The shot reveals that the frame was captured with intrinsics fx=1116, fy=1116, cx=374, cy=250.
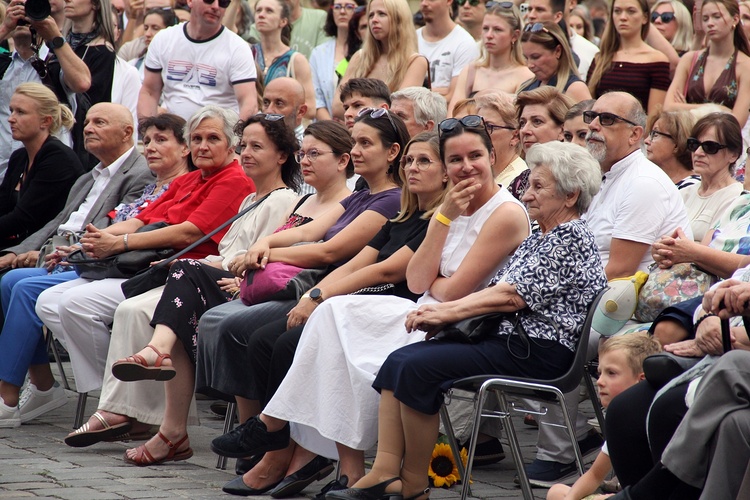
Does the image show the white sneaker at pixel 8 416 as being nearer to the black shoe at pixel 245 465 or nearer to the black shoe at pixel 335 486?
the black shoe at pixel 245 465

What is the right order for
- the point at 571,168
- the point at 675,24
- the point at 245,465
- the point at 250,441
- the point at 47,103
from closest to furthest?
the point at 571,168 < the point at 250,441 < the point at 245,465 < the point at 47,103 < the point at 675,24

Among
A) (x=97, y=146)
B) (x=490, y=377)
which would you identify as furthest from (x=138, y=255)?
(x=490, y=377)

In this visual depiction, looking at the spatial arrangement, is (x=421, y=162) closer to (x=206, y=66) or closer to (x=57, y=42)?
(x=206, y=66)

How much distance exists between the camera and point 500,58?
25.7 ft

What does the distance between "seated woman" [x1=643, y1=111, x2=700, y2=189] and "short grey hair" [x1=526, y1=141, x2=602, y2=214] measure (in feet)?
3.64

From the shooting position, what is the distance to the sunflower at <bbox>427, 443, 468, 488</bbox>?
5.33 m

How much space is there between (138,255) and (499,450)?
2.49 m

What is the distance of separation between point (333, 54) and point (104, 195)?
8.74 ft

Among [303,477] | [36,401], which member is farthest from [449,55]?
[303,477]

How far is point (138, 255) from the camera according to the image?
266 inches

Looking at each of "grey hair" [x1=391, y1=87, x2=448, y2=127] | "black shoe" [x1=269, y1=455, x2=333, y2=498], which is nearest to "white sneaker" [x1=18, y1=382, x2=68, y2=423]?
"black shoe" [x1=269, y1=455, x2=333, y2=498]

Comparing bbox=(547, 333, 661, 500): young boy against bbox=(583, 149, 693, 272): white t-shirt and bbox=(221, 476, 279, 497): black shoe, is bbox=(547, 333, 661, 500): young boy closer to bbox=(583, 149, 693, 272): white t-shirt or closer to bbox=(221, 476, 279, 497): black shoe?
bbox=(583, 149, 693, 272): white t-shirt

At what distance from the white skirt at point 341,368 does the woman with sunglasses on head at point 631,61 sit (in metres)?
3.08

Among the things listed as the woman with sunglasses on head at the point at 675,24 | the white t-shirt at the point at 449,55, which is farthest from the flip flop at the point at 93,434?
the woman with sunglasses on head at the point at 675,24
